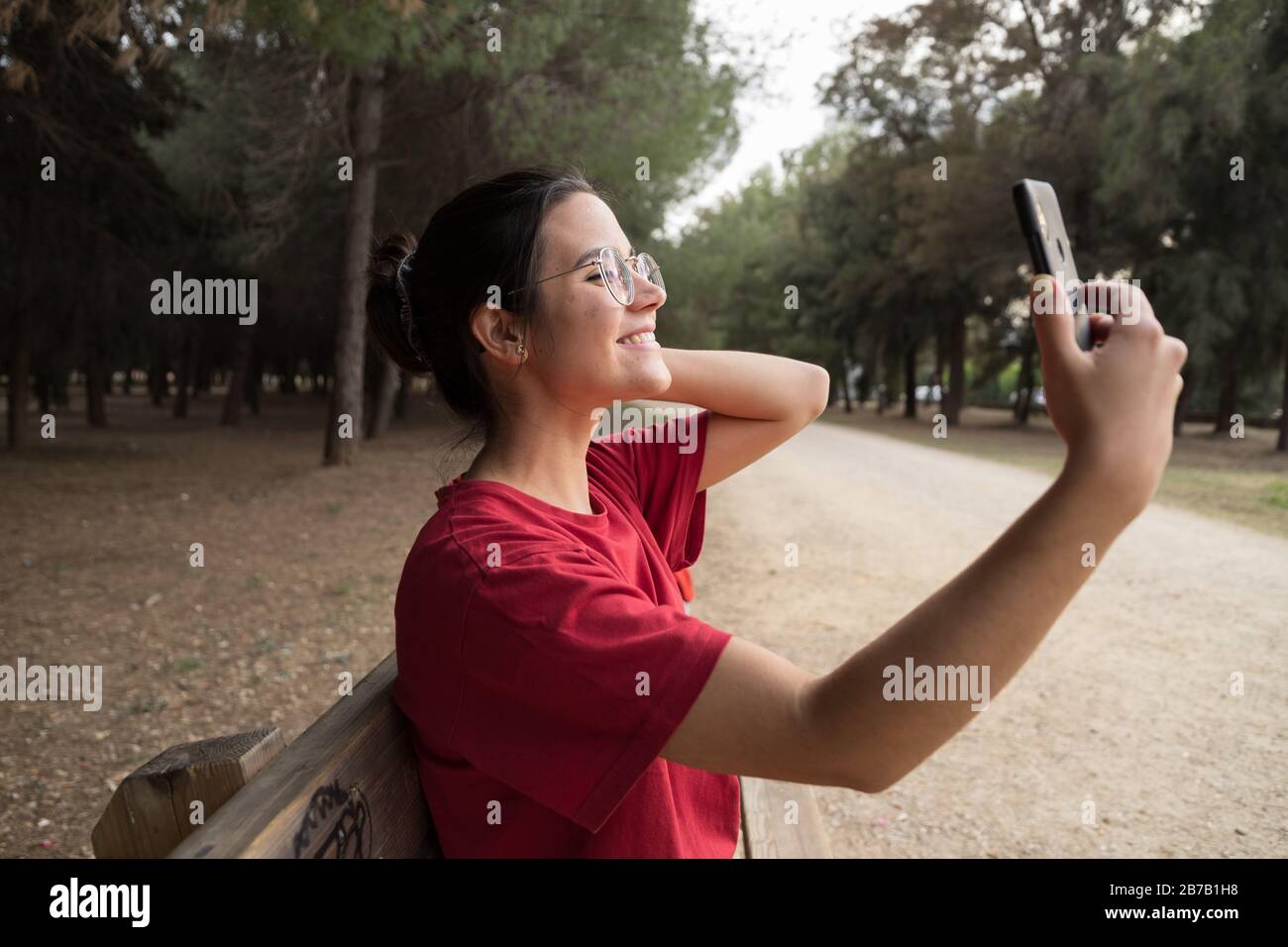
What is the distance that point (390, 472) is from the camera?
13.9m

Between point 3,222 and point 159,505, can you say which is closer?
point 159,505

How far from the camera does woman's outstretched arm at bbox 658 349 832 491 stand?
2133mm

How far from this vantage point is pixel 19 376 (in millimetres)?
15117

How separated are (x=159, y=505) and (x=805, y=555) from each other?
733cm

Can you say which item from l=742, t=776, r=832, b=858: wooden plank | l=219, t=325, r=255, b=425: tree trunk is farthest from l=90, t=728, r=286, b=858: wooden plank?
l=219, t=325, r=255, b=425: tree trunk

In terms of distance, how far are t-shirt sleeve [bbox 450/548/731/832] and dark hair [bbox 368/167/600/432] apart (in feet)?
2.17

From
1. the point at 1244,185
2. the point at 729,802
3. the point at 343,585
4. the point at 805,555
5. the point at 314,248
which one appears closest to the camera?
the point at 729,802

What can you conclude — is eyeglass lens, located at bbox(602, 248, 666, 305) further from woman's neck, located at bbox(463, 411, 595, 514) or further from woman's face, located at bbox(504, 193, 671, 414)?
woman's neck, located at bbox(463, 411, 595, 514)

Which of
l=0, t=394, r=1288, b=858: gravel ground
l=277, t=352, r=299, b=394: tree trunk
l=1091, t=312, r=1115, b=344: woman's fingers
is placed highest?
l=1091, t=312, r=1115, b=344: woman's fingers

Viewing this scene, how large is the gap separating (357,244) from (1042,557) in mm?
13580

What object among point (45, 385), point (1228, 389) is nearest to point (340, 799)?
point (45, 385)

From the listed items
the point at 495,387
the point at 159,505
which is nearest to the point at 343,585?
the point at 159,505

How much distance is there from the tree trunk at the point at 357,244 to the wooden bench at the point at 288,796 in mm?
12038
